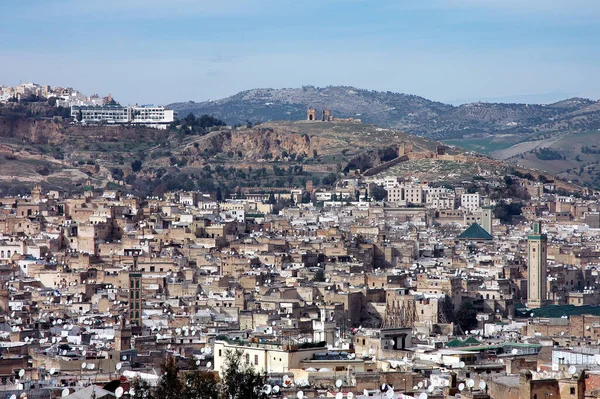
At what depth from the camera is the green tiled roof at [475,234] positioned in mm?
98000

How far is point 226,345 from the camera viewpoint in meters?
35.3

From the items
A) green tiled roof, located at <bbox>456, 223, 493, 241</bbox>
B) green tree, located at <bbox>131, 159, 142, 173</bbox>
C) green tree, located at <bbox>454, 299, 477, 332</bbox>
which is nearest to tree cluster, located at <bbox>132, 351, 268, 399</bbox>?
green tree, located at <bbox>454, 299, 477, 332</bbox>

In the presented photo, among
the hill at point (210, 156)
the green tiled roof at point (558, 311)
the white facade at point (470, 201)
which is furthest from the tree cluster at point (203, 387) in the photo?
the hill at point (210, 156)

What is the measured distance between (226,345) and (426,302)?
29.5 meters

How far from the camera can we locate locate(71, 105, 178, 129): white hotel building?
166 metres

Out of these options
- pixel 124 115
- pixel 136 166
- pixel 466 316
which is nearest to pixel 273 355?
pixel 466 316

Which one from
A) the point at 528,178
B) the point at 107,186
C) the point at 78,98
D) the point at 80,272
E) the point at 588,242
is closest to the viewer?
the point at 80,272

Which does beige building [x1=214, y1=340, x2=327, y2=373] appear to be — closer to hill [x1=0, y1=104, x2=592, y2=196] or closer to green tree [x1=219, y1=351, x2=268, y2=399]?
green tree [x1=219, y1=351, x2=268, y2=399]

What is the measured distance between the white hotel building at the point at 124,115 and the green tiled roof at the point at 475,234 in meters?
68.0

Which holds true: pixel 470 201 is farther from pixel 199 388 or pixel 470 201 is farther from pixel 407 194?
pixel 199 388

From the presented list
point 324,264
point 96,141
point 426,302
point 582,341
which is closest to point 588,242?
point 324,264

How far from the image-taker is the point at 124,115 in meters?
171

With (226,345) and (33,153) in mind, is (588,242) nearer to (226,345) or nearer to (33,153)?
(33,153)

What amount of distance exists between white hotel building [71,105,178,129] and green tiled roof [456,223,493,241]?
67965 mm
